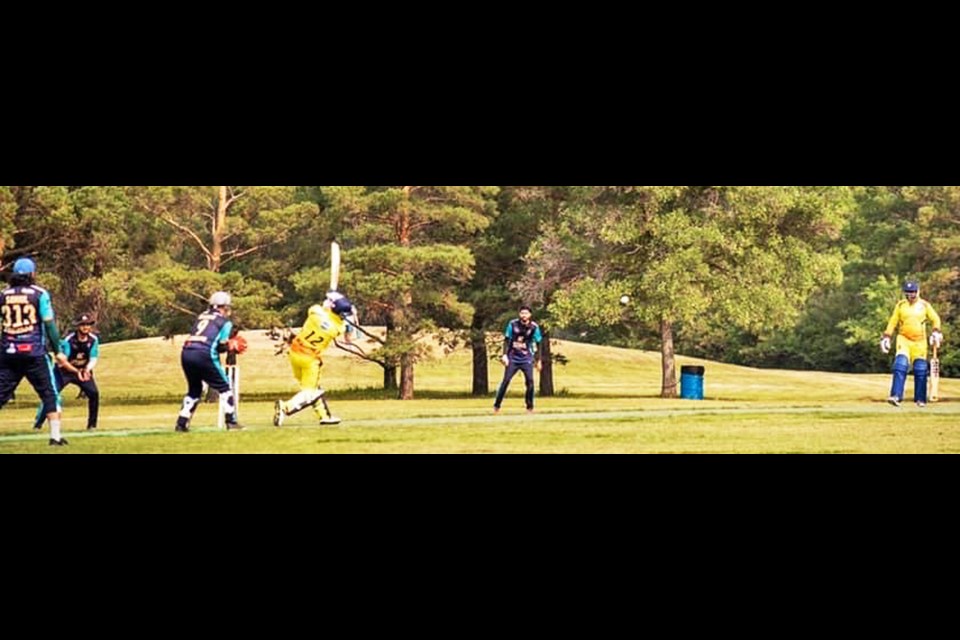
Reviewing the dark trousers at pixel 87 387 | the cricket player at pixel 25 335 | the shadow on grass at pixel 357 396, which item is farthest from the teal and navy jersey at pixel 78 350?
the shadow on grass at pixel 357 396

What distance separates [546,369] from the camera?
20.2 metres

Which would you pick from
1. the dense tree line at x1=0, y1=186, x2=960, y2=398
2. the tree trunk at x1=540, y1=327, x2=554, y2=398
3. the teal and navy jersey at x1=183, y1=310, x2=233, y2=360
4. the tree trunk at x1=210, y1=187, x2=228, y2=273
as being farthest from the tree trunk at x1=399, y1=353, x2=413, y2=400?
the teal and navy jersey at x1=183, y1=310, x2=233, y2=360

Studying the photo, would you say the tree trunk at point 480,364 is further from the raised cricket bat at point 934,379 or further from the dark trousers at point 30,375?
the dark trousers at point 30,375

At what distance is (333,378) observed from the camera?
1922 cm

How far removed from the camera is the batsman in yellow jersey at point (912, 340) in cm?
1641

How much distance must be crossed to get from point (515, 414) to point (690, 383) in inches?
134

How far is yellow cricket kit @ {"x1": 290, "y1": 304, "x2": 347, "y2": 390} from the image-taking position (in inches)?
593

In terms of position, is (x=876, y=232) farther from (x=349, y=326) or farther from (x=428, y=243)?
(x=349, y=326)

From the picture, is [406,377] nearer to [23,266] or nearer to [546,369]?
[546,369]

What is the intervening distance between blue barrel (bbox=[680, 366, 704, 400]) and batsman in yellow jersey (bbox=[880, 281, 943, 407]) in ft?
9.29

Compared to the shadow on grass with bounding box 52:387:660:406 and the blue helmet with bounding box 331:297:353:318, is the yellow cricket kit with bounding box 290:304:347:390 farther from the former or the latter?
the shadow on grass with bounding box 52:387:660:406
